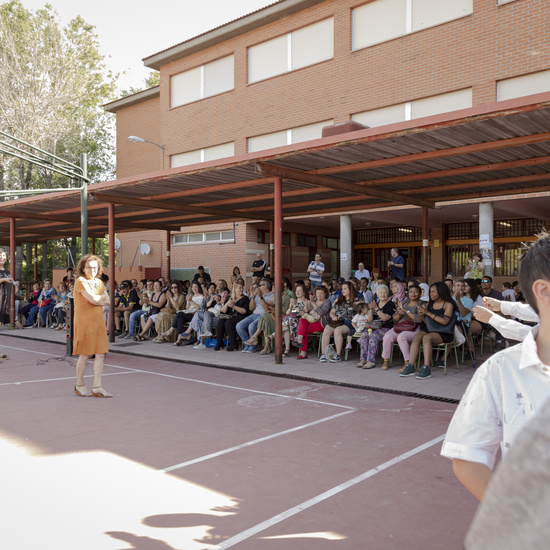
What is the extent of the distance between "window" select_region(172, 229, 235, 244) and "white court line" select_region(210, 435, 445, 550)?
671 inches

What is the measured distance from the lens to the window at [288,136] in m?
18.3

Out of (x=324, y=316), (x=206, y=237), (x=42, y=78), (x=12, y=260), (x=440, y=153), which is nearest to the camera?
(x=440, y=153)

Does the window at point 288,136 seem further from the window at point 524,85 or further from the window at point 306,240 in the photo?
the window at point 524,85

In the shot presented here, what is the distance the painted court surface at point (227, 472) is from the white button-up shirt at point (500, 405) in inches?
87.1

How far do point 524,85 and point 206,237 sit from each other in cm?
1300

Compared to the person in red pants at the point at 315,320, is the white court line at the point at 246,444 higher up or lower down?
lower down

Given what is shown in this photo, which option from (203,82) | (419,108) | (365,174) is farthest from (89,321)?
(203,82)

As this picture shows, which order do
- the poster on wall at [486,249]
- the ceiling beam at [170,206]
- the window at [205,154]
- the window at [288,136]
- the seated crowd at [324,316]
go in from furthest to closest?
the window at [205,154]
the window at [288,136]
the poster on wall at [486,249]
the ceiling beam at [170,206]
the seated crowd at [324,316]

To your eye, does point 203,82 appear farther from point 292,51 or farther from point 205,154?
point 292,51

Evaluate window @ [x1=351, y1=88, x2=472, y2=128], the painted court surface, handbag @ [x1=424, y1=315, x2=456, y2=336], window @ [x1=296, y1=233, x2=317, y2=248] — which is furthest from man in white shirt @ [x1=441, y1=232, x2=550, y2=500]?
window @ [x1=296, y1=233, x2=317, y2=248]

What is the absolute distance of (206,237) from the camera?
22844 millimetres

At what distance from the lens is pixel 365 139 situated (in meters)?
7.83

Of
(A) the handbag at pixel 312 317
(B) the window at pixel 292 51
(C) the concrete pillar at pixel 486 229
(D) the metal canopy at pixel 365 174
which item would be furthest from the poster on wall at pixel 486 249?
(B) the window at pixel 292 51

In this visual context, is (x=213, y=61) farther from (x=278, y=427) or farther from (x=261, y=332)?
(x=278, y=427)
